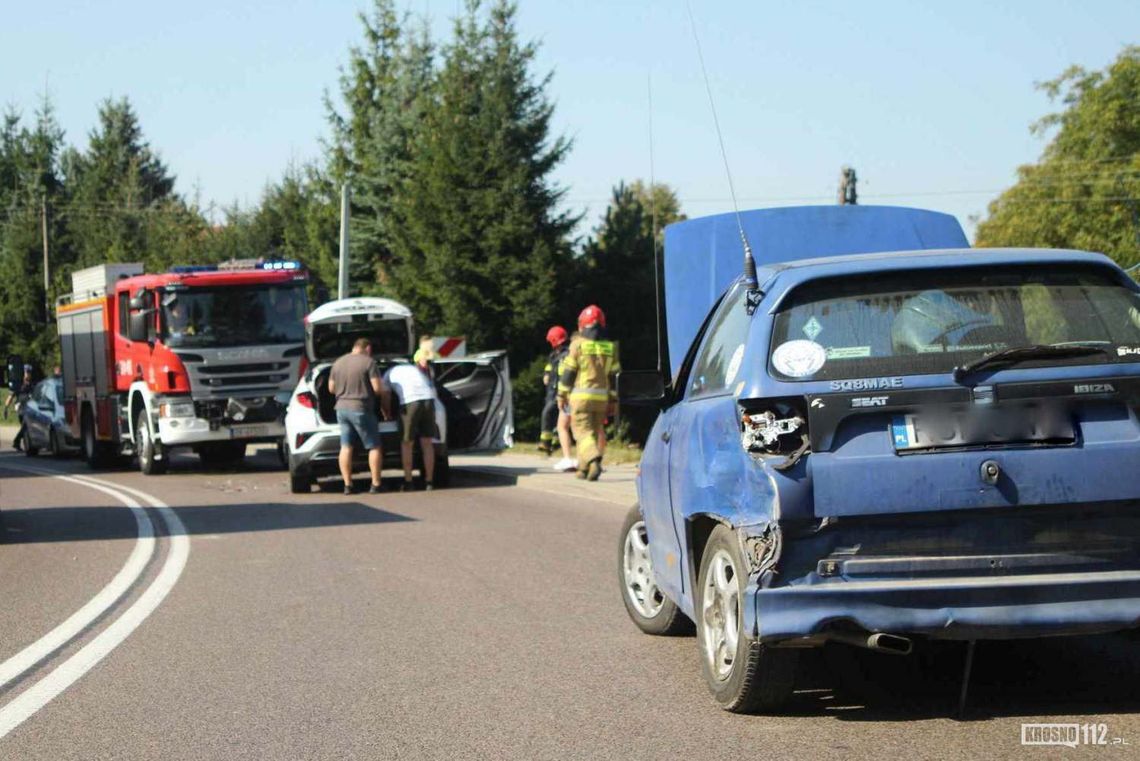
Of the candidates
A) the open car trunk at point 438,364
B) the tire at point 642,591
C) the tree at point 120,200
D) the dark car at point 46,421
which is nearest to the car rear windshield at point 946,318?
the tire at point 642,591

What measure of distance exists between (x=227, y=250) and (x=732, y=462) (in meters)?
50.6

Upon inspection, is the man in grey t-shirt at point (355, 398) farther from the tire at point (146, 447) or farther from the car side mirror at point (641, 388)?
the car side mirror at point (641, 388)

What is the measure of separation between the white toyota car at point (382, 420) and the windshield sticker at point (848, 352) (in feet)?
43.3

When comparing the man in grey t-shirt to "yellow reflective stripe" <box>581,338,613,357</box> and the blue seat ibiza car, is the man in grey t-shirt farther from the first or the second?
the blue seat ibiza car

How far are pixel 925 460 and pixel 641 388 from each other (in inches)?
85.7

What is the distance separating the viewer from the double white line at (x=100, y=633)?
694cm

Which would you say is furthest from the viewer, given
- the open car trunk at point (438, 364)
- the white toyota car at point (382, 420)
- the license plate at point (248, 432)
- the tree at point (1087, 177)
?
the tree at point (1087, 177)

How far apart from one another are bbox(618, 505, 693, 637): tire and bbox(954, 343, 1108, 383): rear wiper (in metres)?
2.57

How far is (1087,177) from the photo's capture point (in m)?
61.9

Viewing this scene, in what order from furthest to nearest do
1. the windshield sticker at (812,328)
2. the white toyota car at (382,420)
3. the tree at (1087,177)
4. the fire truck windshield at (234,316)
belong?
1. the tree at (1087,177)
2. the fire truck windshield at (234,316)
3. the white toyota car at (382,420)
4. the windshield sticker at (812,328)

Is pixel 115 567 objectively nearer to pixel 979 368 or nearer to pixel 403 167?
pixel 979 368

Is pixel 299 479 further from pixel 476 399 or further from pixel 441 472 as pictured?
pixel 476 399

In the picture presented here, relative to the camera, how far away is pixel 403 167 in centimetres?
4384

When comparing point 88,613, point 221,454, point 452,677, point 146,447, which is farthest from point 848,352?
point 221,454
